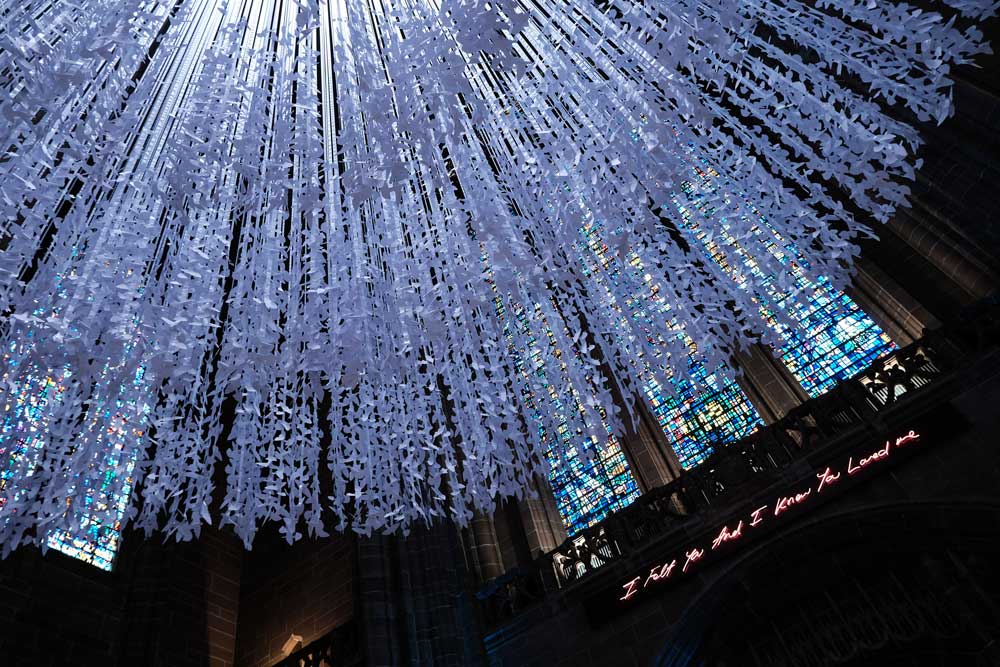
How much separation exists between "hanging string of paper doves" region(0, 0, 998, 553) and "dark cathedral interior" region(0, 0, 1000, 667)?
109cm

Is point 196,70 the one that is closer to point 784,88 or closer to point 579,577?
point 784,88

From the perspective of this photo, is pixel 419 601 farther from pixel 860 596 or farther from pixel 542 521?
pixel 860 596

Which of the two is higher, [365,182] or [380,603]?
[380,603]

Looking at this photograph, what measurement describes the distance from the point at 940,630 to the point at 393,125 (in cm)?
→ 765

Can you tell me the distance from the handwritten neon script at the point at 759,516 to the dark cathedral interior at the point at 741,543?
23 mm

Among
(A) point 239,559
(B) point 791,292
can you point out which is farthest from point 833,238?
(A) point 239,559

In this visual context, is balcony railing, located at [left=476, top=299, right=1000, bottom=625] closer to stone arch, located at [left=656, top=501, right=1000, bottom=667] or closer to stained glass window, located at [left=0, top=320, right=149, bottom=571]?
stone arch, located at [left=656, top=501, right=1000, bottom=667]

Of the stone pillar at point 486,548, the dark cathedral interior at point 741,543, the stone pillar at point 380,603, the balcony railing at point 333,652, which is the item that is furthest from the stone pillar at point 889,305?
the balcony railing at point 333,652

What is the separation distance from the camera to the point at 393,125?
4.05 metres

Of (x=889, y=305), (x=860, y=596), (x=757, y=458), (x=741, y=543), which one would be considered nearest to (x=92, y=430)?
(x=741, y=543)

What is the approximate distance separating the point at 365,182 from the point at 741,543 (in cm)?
682

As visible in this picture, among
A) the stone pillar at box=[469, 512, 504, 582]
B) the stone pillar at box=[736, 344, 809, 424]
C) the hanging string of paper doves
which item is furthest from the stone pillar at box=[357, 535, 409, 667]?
the stone pillar at box=[736, 344, 809, 424]

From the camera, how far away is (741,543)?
28.2ft

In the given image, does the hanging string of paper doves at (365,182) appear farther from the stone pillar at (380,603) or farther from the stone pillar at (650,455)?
the stone pillar at (650,455)
